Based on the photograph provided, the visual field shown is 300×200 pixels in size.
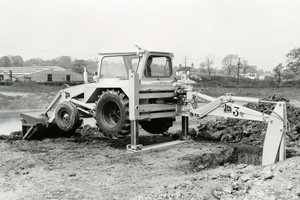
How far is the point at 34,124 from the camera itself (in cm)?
1030

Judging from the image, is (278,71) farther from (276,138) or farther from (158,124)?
(276,138)

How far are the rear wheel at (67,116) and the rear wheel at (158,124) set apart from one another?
1741 millimetres

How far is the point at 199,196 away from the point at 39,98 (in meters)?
25.0

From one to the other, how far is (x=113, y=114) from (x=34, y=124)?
2.73m

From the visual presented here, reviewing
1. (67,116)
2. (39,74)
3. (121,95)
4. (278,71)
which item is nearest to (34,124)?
(67,116)

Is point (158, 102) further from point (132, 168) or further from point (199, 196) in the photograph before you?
point (199, 196)

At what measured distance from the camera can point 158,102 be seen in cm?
883

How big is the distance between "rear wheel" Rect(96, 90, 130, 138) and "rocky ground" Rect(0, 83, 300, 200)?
511mm

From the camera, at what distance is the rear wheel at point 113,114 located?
27.2 feet

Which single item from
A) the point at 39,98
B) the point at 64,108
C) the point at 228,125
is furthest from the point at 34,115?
the point at 39,98

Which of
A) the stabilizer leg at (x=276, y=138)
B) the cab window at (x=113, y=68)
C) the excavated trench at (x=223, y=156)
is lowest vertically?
the excavated trench at (x=223, y=156)

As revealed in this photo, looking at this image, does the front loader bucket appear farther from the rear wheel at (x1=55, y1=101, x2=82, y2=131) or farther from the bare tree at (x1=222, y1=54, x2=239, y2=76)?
the bare tree at (x1=222, y1=54, x2=239, y2=76)

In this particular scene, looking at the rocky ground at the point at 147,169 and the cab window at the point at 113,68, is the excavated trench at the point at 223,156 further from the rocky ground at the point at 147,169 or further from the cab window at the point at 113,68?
the cab window at the point at 113,68

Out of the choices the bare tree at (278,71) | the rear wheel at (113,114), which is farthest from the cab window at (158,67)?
the bare tree at (278,71)
